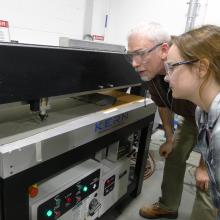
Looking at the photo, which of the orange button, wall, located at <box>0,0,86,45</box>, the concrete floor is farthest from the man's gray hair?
wall, located at <box>0,0,86,45</box>

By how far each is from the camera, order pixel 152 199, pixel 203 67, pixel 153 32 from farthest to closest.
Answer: pixel 152 199 → pixel 153 32 → pixel 203 67

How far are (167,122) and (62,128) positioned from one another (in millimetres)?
890

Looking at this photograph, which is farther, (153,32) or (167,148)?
(167,148)

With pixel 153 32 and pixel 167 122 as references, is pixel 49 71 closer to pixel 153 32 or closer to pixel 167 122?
pixel 153 32

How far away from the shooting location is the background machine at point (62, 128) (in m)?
0.71

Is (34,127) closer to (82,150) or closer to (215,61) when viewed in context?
(82,150)

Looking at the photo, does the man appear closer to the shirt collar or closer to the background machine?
the background machine

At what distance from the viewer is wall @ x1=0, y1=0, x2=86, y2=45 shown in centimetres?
197

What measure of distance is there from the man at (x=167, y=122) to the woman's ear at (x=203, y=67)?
489mm

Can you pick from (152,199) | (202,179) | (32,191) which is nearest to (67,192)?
(32,191)

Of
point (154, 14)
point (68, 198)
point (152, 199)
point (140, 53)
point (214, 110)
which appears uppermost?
point (154, 14)

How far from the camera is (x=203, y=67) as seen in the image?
0.67 m

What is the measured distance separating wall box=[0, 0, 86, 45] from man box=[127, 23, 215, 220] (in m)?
1.24

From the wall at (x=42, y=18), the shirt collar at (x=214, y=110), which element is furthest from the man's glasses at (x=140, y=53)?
the wall at (x=42, y=18)
